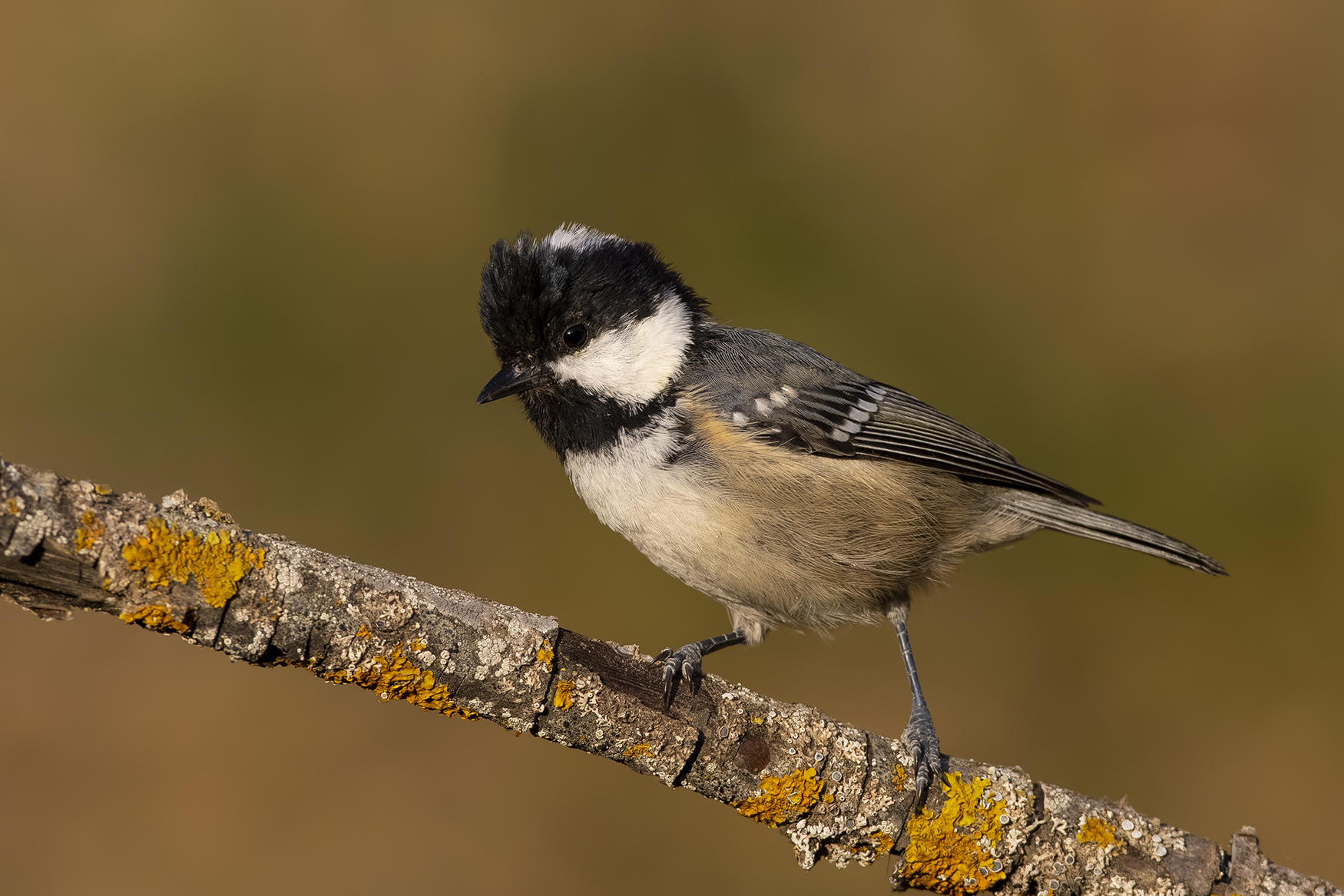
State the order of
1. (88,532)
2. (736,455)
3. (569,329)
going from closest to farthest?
(88,532), (736,455), (569,329)

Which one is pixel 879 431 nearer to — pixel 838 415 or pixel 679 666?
pixel 838 415

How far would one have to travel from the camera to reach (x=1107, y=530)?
2.92 metres

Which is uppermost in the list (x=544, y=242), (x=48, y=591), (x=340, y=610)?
(x=544, y=242)

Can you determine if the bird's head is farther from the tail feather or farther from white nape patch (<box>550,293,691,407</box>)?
the tail feather

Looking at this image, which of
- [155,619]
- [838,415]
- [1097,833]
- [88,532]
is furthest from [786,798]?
[88,532]

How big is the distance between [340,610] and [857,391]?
6.02 ft

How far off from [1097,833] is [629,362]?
1695 mm

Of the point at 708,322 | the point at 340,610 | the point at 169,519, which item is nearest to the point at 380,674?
the point at 340,610

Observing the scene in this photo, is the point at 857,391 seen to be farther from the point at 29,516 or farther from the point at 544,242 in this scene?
the point at 29,516

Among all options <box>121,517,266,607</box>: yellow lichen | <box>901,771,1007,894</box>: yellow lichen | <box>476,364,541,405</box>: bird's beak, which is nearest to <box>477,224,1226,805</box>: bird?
<box>476,364,541,405</box>: bird's beak

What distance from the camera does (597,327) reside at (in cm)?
268

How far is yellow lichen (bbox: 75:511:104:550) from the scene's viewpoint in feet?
4.77

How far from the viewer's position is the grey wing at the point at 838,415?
2.67 m

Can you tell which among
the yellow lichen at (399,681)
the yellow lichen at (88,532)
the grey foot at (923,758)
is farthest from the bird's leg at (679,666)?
the yellow lichen at (88,532)
